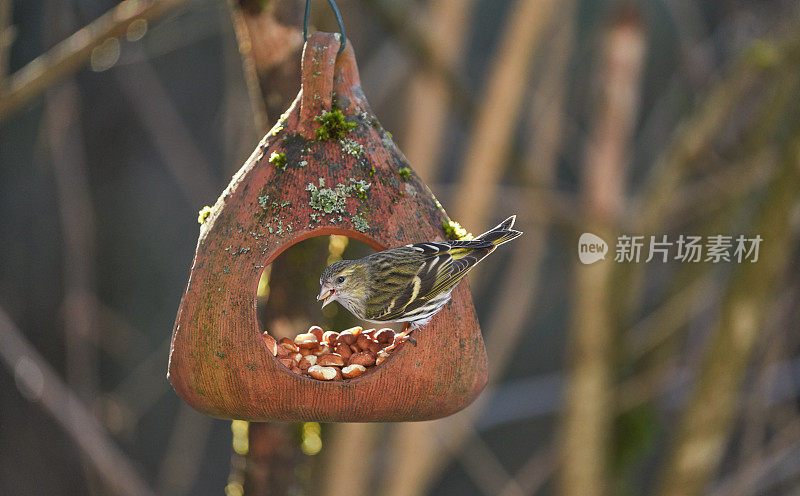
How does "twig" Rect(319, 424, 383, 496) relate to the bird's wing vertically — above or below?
below

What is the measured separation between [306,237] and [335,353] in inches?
11.9

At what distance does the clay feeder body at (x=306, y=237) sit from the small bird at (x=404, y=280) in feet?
0.16

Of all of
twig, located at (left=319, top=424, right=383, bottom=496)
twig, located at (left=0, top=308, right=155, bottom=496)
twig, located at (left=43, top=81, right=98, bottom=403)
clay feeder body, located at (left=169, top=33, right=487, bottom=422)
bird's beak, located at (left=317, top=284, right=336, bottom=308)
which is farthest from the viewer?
twig, located at (left=43, top=81, right=98, bottom=403)

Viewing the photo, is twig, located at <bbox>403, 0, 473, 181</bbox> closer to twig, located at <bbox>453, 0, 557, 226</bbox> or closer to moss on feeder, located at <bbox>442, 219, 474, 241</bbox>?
twig, located at <bbox>453, 0, 557, 226</bbox>

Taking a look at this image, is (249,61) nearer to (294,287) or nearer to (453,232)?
(294,287)

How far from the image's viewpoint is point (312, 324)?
3.41 m

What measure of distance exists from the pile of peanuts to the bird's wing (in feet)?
0.30

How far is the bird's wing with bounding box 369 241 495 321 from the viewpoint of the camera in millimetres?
2102

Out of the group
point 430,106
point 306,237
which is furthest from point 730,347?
point 306,237

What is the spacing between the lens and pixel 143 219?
679 cm

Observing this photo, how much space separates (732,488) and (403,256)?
12.3 ft

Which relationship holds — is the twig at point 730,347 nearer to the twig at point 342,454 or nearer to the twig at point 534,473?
the twig at point 534,473

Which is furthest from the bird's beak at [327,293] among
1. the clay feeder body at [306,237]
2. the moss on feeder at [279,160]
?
the moss on feeder at [279,160]

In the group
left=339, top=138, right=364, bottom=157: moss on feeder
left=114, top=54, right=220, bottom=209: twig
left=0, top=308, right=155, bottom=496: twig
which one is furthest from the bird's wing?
left=114, top=54, right=220, bottom=209: twig
